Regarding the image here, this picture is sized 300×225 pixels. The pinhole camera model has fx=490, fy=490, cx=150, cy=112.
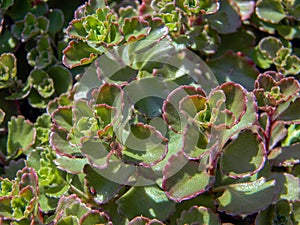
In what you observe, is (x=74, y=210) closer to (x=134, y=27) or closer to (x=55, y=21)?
(x=134, y=27)

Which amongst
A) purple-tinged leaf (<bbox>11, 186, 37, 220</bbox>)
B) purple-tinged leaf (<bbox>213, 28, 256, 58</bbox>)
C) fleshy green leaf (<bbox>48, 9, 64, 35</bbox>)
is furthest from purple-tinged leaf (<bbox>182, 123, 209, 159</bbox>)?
fleshy green leaf (<bbox>48, 9, 64, 35</bbox>)

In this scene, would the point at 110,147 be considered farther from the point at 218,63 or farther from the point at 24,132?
the point at 218,63

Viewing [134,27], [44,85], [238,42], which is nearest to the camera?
[134,27]

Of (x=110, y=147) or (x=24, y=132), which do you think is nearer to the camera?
(x=110, y=147)

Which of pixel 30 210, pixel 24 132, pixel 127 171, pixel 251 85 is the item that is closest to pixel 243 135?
pixel 127 171

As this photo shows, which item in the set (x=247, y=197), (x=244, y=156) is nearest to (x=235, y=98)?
(x=244, y=156)
